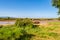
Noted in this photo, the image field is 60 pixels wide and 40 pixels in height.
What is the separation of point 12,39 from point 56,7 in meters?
28.0

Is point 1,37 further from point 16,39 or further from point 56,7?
point 56,7

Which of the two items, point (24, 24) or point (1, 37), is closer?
point (1, 37)

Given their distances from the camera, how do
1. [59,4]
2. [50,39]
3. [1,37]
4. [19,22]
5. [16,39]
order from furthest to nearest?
[59,4] < [19,22] < [50,39] < [16,39] < [1,37]

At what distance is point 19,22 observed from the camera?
1161 inches

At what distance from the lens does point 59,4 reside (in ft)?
125

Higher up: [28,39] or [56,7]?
[56,7]

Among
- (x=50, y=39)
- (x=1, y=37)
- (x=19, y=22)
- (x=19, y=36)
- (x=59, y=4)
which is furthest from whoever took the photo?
(x=59, y=4)

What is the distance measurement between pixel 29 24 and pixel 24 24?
2.90 ft

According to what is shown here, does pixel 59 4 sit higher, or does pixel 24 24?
pixel 59 4

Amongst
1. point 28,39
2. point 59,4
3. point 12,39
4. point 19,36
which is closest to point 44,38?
point 28,39

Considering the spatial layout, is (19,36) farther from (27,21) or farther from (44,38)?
(27,21)

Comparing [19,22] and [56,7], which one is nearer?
[19,22]

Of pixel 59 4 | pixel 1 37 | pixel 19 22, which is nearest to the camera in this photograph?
pixel 1 37

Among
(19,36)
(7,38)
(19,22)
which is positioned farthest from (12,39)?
(19,22)
